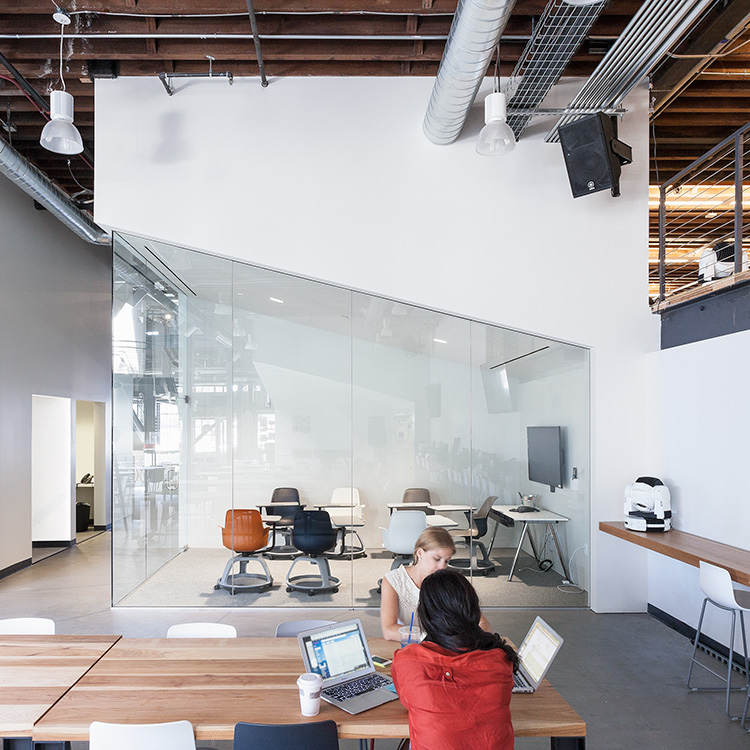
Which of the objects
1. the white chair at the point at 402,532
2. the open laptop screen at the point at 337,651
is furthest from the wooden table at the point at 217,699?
the white chair at the point at 402,532

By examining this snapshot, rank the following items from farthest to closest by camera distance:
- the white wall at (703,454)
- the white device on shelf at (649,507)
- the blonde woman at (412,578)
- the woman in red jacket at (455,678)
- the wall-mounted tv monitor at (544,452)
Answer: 1. the wall-mounted tv monitor at (544,452)
2. the white device on shelf at (649,507)
3. the white wall at (703,454)
4. the blonde woman at (412,578)
5. the woman in red jacket at (455,678)

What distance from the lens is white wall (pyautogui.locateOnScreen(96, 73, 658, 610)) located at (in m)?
6.14

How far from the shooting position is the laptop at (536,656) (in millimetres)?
2469

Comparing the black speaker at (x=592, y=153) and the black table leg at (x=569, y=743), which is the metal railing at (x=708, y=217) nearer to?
the black speaker at (x=592, y=153)

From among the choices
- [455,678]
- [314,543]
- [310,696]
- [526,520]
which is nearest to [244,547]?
[314,543]

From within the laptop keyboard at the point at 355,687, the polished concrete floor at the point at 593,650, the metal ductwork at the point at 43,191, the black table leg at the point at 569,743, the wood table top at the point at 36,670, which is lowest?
the polished concrete floor at the point at 593,650

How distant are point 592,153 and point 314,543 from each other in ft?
13.8

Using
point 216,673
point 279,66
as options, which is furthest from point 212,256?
point 216,673

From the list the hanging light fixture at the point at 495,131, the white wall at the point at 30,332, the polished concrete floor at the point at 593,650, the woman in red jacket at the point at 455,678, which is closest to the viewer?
the woman in red jacket at the point at 455,678

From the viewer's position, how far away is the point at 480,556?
6.20 m

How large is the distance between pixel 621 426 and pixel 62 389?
748 centimetres

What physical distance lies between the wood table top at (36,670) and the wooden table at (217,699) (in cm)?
5

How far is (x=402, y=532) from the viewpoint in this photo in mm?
6156

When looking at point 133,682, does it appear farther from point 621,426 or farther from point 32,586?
point 32,586
